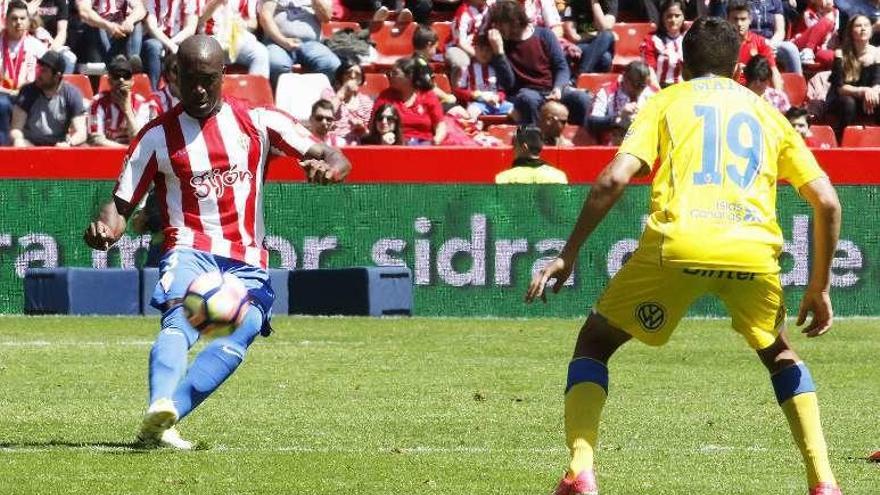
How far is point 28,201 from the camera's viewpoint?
17.6 m

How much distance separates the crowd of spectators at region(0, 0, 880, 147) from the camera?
1923 cm

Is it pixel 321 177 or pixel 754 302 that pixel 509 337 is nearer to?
pixel 321 177

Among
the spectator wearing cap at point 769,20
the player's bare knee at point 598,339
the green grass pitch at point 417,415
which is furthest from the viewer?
the spectator wearing cap at point 769,20

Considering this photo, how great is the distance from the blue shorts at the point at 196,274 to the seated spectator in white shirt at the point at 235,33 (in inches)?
461

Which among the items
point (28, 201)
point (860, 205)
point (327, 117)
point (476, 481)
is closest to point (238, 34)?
point (327, 117)

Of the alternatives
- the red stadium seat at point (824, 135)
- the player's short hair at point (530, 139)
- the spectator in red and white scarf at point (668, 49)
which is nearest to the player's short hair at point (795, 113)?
the red stadium seat at point (824, 135)

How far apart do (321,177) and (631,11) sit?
15851 millimetres

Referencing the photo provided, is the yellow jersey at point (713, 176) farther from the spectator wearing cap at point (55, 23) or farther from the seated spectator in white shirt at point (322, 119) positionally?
the spectator wearing cap at point (55, 23)

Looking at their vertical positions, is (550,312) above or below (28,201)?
below

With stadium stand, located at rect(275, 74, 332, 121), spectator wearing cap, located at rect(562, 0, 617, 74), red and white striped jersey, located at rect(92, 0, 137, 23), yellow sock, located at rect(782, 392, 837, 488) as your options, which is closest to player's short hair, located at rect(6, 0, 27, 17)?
red and white striped jersey, located at rect(92, 0, 137, 23)

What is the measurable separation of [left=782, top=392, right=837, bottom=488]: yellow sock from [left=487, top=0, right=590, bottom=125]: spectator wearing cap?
13611 millimetres

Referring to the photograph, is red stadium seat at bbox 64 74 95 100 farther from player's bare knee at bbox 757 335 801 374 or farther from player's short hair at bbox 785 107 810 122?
player's bare knee at bbox 757 335 801 374

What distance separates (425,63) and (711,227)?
13230 millimetres

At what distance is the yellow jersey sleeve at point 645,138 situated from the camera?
7.06 meters
